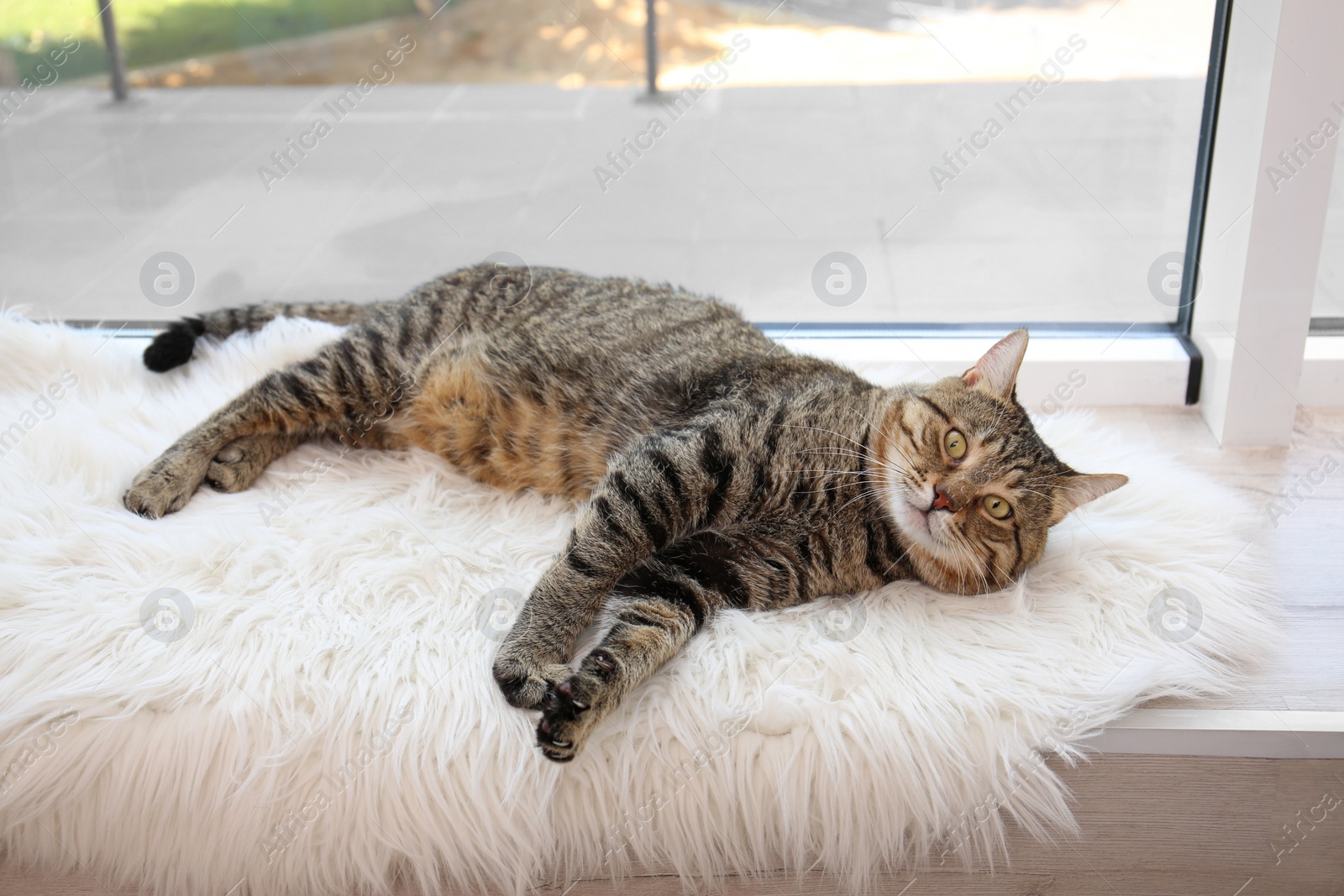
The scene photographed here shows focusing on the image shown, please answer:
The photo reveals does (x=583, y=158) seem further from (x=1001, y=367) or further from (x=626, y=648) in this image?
(x=626, y=648)

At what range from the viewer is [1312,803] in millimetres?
1448

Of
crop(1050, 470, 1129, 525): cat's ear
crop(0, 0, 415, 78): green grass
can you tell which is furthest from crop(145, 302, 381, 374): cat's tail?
crop(1050, 470, 1129, 525): cat's ear

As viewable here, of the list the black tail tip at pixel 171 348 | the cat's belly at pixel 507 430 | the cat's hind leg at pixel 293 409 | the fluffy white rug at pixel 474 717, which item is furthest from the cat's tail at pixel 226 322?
the fluffy white rug at pixel 474 717

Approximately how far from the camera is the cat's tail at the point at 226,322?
212cm

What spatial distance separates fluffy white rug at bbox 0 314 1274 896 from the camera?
1314 mm

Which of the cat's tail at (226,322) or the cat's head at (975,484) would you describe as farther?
the cat's tail at (226,322)

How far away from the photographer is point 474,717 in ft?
4.44

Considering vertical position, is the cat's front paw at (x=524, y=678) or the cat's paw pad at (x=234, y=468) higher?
the cat's paw pad at (x=234, y=468)

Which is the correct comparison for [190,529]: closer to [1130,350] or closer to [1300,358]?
[1130,350]

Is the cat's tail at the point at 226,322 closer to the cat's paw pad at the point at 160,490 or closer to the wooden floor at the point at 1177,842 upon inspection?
the cat's paw pad at the point at 160,490

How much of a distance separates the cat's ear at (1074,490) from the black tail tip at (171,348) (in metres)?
1.84

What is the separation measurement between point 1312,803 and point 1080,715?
0.42 meters

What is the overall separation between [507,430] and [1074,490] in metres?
1.05

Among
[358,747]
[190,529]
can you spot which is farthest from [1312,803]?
[190,529]
